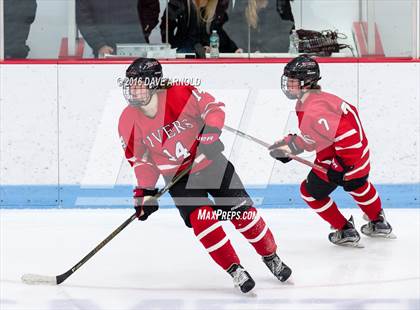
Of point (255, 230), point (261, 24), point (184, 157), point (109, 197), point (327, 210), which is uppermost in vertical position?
point (261, 24)

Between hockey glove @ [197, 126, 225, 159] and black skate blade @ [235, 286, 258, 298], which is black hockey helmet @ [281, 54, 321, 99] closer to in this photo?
hockey glove @ [197, 126, 225, 159]

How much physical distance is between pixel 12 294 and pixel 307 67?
1426 millimetres

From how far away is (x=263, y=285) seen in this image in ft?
10.4

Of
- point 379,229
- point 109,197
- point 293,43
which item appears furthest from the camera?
point 293,43

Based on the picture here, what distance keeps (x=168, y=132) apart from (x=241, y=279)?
0.57 m

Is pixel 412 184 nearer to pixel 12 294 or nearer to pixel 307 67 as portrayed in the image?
pixel 307 67

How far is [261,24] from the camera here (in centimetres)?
489

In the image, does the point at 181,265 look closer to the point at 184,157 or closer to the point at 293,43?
the point at 184,157

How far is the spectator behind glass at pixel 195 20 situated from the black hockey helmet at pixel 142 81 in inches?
69.5

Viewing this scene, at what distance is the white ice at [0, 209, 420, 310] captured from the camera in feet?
9.59

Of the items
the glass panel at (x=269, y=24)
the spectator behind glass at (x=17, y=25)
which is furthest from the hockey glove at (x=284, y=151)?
the spectator behind glass at (x=17, y=25)


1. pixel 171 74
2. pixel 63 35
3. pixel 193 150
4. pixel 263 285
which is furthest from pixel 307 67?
pixel 63 35

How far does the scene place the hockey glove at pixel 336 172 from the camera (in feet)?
12.1

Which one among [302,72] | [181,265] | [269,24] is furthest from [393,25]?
[181,265]
